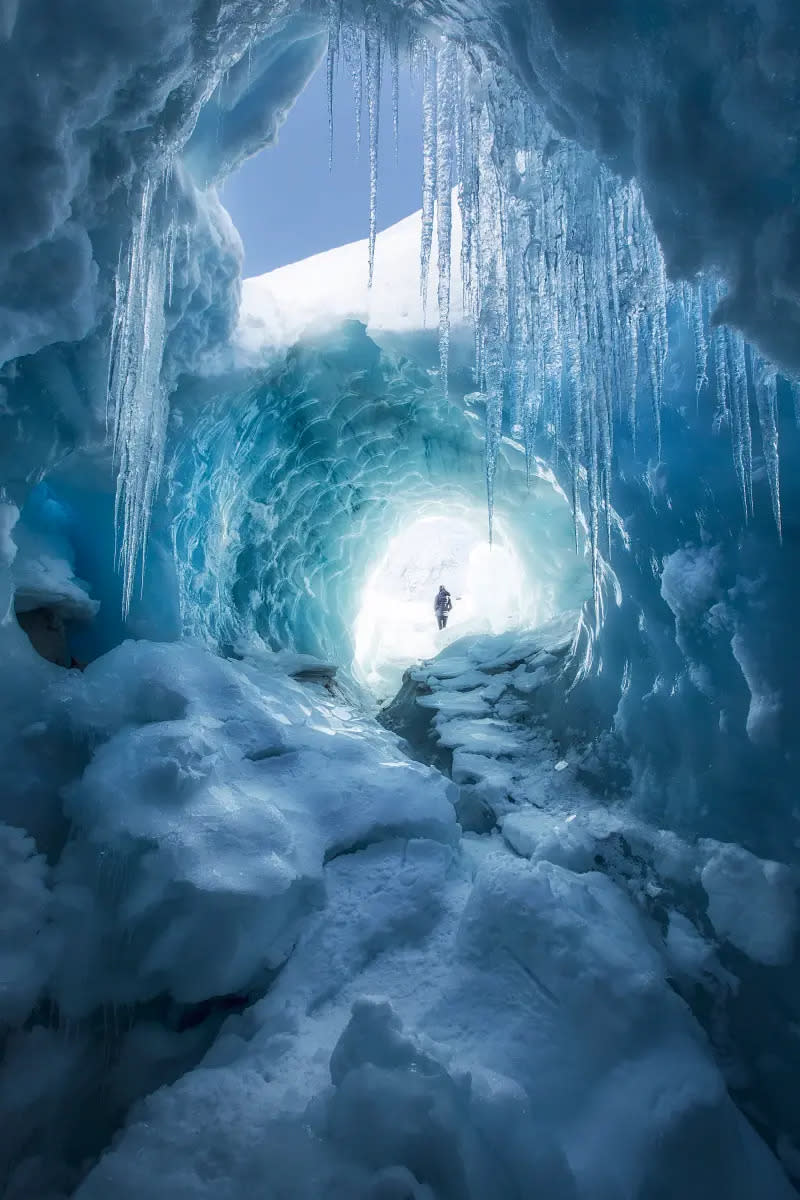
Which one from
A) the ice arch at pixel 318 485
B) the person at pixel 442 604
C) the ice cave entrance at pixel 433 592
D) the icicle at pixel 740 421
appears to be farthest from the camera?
the person at pixel 442 604

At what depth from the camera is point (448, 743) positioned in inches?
263

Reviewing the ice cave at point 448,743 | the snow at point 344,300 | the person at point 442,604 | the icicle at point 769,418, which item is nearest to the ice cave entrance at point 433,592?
the person at point 442,604

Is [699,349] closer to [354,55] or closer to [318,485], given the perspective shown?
[354,55]

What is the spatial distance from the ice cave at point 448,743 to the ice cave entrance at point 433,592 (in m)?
5.38

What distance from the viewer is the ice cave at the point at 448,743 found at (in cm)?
248

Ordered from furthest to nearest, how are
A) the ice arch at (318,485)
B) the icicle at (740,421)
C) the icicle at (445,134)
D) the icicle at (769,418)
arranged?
the ice arch at (318,485) < the icicle at (445,134) < the icicle at (740,421) < the icicle at (769,418)

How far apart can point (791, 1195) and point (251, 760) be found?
3768 millimetres

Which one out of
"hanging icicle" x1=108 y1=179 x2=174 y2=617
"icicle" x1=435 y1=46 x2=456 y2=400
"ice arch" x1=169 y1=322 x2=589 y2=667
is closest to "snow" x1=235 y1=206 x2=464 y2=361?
"ice arch" x1=169 y1=322 x2=589 y2=667

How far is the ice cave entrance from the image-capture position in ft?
40.8

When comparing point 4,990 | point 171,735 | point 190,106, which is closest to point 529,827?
point 171,735

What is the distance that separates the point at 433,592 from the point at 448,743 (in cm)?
1908

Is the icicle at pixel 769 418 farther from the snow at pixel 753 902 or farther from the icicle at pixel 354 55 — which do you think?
the icicle at pixel 354 55

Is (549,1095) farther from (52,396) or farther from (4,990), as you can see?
(52,396)

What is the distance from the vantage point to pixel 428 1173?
2398 millimetres
